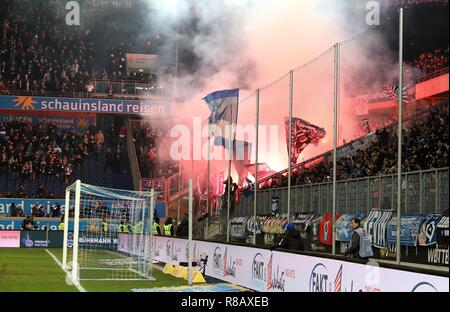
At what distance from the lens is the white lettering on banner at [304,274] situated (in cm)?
855

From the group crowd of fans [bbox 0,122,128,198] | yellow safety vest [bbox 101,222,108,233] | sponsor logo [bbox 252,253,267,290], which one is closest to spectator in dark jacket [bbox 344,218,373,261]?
sponsor logo [bbox 252,253,267,290]

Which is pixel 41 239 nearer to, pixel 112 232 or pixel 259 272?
pixel 112 232

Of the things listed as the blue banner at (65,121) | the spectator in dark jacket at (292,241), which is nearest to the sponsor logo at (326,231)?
the spectator in dark jacket at (292,241)

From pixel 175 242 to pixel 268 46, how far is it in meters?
A: 13.9

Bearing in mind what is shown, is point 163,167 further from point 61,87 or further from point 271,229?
point 271,229

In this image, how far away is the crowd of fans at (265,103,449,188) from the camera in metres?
15.3

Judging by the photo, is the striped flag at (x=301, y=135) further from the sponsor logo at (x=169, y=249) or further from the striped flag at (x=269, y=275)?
the sponsor logo at (x=169, y=249)

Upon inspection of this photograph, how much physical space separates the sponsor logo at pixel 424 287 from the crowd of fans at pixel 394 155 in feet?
17.3

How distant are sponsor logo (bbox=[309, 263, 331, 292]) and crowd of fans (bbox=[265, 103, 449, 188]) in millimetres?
3464

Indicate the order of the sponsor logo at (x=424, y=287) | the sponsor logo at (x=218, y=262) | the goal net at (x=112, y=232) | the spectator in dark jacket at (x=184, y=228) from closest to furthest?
the sponsor logo at (x=424, y=287), the sponsor logo at (x=218, y=262), the goal net at (x=112, y=232), the spectator in dark jacket at (x=184, y=228)

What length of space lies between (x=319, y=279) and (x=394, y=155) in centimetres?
640

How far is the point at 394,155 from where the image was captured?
17000 mm

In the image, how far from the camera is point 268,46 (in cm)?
3500
